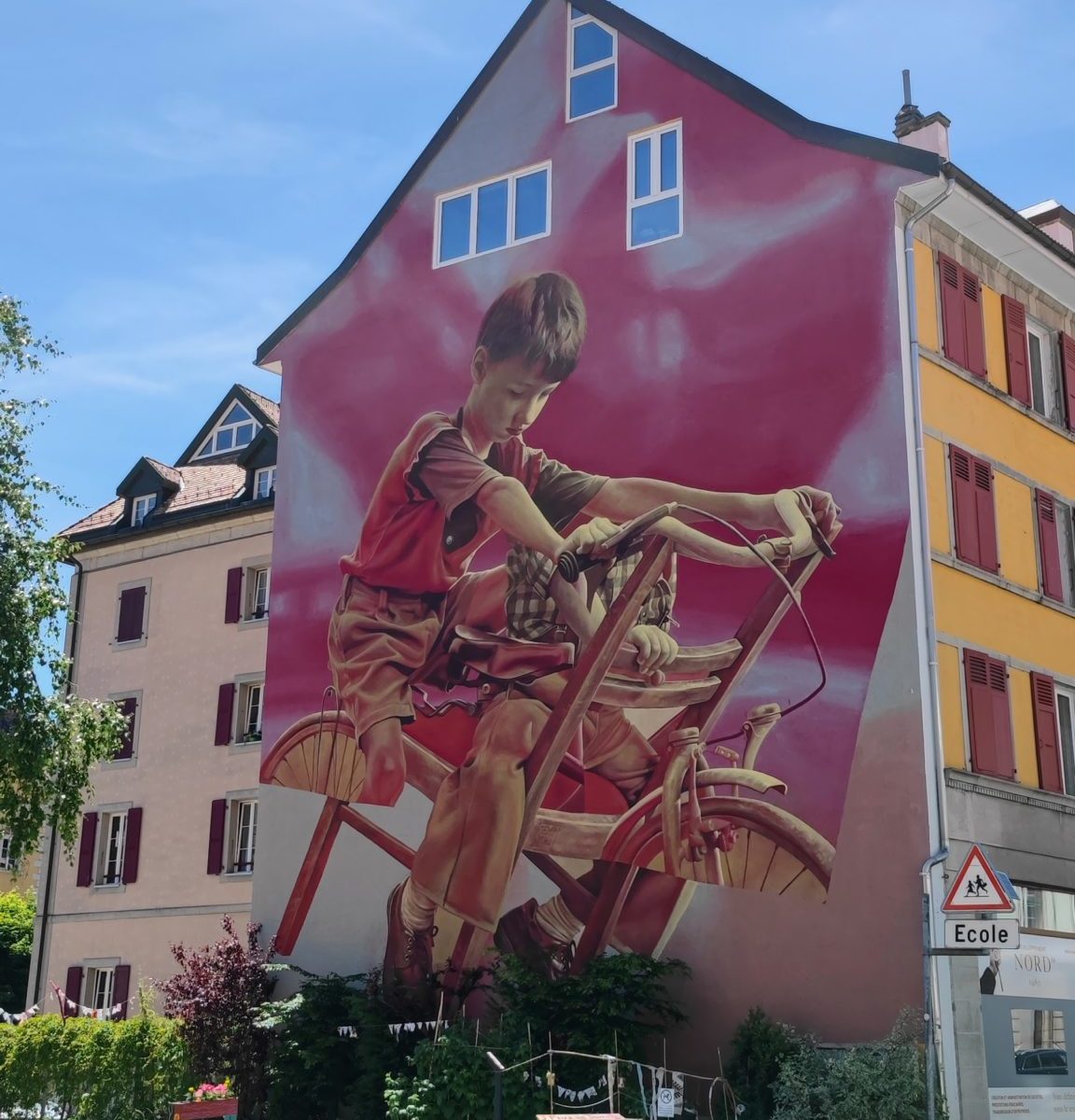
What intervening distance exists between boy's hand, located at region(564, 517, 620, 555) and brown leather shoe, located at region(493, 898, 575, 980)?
5091mm

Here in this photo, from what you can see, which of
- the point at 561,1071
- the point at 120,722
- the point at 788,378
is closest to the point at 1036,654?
the point at 788,378

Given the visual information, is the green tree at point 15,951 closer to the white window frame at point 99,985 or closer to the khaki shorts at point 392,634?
the white window frame at point 99,985

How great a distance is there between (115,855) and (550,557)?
51.4ft

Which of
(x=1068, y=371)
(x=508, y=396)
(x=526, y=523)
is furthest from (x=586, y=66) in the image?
(x=1068, y=371)

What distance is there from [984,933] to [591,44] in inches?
646

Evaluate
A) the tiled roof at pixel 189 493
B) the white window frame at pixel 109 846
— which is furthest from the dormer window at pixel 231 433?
the white window frame at pixel 109 846

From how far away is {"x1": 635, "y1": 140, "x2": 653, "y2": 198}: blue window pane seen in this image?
2422cm

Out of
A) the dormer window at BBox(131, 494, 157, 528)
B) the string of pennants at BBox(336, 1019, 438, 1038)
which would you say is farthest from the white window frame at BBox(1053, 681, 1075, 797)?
the dormer window at BBox(131, 494, 157, 528)

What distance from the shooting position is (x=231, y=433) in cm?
3941

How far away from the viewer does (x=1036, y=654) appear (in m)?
21.9

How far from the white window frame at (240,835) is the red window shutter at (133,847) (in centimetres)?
252

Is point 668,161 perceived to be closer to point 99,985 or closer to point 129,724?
point 129,724

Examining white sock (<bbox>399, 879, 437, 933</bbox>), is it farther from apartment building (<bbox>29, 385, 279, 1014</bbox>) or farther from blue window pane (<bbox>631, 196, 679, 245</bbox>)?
blue window pane (<bbox>631, 196, 679, 245</bbox>)

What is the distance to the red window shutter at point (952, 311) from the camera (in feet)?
71.5
